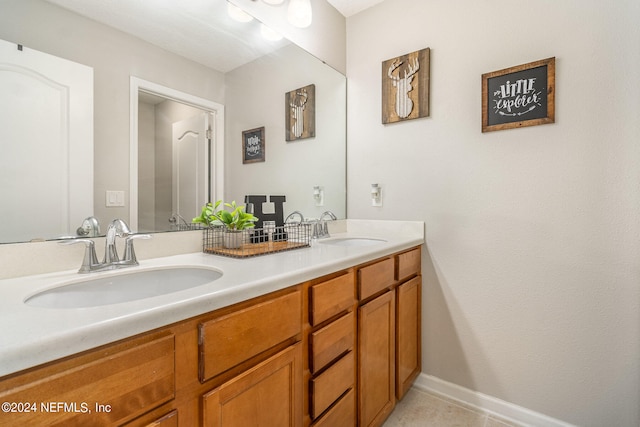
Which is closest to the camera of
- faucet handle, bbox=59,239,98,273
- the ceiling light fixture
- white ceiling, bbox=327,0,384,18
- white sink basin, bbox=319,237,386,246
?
faucet handle, bbox=59,239,98,273

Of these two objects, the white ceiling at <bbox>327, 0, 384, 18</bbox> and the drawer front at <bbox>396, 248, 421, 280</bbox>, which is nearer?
the drawer front at <bbox>396, 248, 421, 280</bbox>

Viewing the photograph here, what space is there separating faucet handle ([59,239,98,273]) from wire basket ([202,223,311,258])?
421 millimetres

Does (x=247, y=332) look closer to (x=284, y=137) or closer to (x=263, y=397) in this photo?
(x=263, y=397)

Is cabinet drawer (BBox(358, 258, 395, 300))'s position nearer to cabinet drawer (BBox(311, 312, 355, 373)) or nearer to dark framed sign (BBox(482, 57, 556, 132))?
cabinet drawer (BBox(311, 312, 355, 373))

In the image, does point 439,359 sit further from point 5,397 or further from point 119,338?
point 5,397

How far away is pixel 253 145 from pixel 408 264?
1.06m

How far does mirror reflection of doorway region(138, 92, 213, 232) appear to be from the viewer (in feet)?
3.90

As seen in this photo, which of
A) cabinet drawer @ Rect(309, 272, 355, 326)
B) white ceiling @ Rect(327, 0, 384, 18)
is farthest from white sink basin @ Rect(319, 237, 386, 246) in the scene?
white ceiling @ Rect(327, 0, 384, 18)

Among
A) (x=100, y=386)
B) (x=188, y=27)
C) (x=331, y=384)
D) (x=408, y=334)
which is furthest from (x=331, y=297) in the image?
(x=188, y=27)

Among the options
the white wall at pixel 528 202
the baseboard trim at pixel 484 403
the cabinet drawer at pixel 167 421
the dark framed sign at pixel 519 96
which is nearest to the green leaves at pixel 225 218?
the cabinet drawer at pixel 167 421

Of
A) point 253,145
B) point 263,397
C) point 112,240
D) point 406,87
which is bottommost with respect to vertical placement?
point 263,397

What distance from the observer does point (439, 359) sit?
1841mm

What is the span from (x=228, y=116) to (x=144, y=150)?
433 mm

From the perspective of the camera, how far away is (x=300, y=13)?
1.86 metres
